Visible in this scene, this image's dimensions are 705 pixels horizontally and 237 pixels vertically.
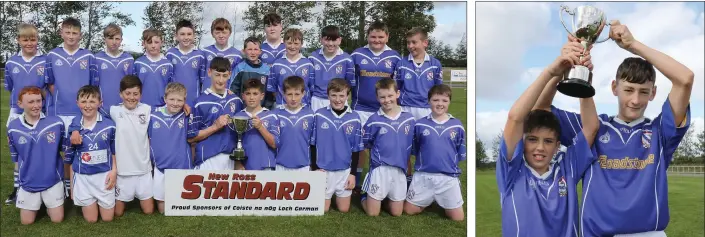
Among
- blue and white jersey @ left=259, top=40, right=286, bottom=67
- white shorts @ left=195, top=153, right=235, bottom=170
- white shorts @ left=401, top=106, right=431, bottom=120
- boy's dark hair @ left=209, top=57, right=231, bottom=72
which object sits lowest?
white shorts @ left=195, top=153, right=235, bottom=170

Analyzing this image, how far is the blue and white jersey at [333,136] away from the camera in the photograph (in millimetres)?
4320

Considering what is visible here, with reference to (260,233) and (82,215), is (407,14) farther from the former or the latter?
(82,215)

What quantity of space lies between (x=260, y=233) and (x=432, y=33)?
78.8 inches

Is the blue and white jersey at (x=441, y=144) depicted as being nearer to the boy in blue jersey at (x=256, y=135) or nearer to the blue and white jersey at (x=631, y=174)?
the blue and white jersey at (x=631, y=174)

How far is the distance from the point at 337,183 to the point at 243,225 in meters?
0.78

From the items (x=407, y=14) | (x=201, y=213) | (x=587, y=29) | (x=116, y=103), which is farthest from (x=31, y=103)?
(x=587, y=29)

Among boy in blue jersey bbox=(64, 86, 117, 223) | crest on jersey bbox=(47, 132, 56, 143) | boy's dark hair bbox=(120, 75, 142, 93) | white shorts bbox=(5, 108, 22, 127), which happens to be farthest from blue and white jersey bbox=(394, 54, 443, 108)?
white shorts bbox=(5, 108, 22, 127)

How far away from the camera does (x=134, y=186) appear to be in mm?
4289

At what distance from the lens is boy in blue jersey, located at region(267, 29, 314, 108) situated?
4375 millimetres

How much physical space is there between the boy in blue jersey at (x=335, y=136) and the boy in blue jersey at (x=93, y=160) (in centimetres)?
153

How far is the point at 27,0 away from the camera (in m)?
4.28

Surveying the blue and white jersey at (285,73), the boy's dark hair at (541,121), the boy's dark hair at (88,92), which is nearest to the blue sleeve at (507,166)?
the boy's dark hair at (541,121)

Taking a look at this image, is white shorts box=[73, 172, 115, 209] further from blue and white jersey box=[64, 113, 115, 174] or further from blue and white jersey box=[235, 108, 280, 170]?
blue and white jersey box=[235, 108, 280, 170]

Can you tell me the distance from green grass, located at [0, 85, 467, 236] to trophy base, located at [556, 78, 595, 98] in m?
0.89
